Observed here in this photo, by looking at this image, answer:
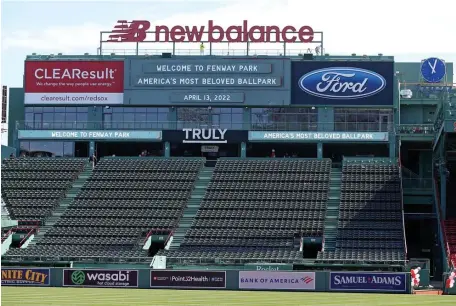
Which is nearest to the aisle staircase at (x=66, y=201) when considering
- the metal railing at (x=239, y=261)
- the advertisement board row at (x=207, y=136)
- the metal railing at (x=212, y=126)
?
the advertisement board row at (x=207, y=136)

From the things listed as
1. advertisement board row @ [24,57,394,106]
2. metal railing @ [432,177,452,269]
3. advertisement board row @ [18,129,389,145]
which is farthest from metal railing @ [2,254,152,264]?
metal railing @ [432,177,452,269]

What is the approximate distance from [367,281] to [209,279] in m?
7.96

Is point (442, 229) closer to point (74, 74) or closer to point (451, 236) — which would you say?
point (451, 236)

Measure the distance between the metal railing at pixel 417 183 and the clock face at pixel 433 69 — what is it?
8.29 meters

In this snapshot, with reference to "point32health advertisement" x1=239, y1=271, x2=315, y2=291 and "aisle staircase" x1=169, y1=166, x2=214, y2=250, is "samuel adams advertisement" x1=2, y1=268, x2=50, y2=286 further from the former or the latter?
"aisle staircase" x1=169, y1=166, x2=214, y2=250

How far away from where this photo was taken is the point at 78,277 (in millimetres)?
44312

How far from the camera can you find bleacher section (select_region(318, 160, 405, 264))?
50.8m

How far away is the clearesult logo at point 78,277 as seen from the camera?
44250 millimetres

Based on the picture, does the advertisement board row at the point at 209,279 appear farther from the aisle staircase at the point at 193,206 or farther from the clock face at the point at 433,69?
the clock face at the point at 433,69

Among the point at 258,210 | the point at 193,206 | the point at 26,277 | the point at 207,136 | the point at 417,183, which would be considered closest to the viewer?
the point at 26,277

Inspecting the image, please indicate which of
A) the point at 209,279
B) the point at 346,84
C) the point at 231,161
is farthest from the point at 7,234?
the point at 346,84

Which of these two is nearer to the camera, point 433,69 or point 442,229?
point 442,229

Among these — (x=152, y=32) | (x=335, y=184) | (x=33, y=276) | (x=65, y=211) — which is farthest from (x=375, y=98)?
(x=33, y=276)

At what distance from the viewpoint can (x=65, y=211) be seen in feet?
196
